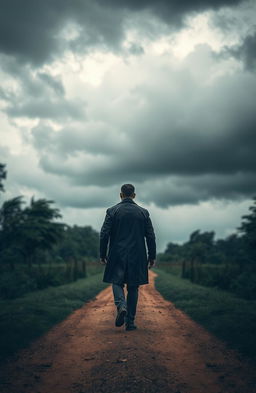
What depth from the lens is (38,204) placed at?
27031mm

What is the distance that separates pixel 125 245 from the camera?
20.2 ft

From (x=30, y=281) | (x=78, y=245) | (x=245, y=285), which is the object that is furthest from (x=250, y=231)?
(x=78, y=245)

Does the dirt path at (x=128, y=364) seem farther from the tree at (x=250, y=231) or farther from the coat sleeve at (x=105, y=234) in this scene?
the tree at (x=250, y=231)

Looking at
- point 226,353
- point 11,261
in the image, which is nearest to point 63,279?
point 11,261

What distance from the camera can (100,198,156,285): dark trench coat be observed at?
6094 mm

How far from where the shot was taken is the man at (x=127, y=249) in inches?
240

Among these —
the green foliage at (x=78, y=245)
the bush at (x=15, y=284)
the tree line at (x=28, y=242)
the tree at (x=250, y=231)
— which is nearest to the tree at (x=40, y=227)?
the tree line at (x=28, y=242)

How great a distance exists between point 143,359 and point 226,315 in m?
4.11

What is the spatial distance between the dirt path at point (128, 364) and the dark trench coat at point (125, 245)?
1004 mm

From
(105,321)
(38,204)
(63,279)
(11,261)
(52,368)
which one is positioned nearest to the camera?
(52,368)

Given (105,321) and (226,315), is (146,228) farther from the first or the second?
(226,315)

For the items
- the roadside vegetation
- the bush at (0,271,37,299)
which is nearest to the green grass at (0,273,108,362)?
the roadside vegetation

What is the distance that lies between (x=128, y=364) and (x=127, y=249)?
7.74ft

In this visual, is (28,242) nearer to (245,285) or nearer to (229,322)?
(245,285)
